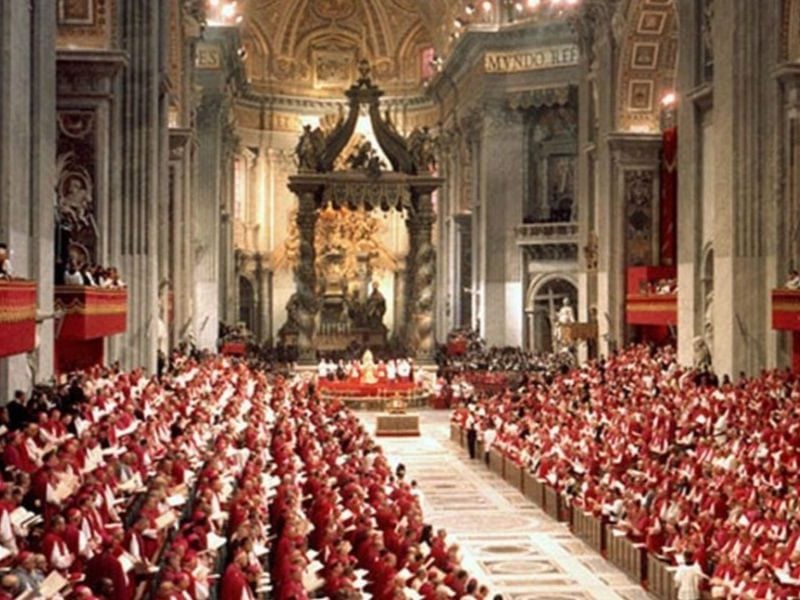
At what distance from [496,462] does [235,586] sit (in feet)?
45.6

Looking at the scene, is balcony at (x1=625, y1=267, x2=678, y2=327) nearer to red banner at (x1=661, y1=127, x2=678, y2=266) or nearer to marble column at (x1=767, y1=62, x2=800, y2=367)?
red banner at (x1=661, y1=127, x2=678, y2=266)

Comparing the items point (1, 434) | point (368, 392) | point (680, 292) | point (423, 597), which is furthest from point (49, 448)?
point (368, 392)

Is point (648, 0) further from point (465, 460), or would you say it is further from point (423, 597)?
point (423, 597)

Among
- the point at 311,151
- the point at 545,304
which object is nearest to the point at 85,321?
the point at 311,151

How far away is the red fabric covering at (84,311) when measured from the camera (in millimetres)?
19438

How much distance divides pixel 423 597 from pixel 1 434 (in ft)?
16.5

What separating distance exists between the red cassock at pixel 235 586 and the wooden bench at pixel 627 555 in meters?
6.22

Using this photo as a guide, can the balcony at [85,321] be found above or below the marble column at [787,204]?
below

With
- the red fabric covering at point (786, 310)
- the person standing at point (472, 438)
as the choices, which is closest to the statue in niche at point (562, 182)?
the person standing at point (472, 438)

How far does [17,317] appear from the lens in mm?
13812

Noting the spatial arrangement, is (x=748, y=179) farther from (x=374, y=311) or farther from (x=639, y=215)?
(x=374, y=311)

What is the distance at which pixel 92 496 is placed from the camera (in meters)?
10.7

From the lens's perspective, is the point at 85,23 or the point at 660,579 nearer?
the point at 660,579

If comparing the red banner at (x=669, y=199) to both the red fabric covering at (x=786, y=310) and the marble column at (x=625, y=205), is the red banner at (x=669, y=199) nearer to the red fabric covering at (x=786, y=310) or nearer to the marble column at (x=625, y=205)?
the marble column at (x=625, y=205)
